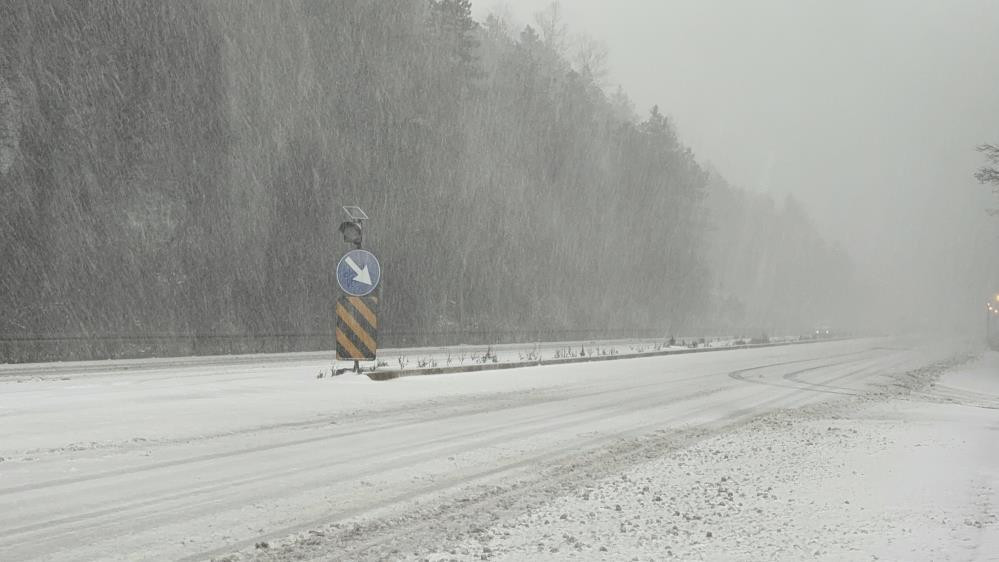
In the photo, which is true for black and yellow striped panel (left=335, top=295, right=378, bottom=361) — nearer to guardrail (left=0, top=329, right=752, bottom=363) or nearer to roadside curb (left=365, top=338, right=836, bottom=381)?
roadside curb (left=365, top=338, right=836, bottom=381)

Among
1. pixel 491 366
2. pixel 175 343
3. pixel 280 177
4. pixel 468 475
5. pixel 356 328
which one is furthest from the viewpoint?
pixel 280 177

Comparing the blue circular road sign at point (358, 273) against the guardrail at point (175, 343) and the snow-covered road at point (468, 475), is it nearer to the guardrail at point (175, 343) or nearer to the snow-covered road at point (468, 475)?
the snow-covered road at point (468, 475)

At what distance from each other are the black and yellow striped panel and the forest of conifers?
465 inches

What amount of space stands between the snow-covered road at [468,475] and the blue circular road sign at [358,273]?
7.97 ft

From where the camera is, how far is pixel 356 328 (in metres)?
17.3

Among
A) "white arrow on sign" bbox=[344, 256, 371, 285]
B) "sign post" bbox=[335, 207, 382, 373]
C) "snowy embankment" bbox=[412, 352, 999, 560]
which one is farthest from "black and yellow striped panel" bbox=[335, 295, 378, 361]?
"snowy embankment" bbox=[412, 352, 999, 560]

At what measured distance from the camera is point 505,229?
55.7 m

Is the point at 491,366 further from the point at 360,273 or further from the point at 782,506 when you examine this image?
the point at 782,506

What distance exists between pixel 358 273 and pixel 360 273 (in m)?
0.05

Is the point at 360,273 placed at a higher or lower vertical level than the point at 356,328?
higher

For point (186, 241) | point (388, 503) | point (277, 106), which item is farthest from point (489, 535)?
point (277, 106)

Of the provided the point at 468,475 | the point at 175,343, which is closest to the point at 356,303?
the point at 468,475

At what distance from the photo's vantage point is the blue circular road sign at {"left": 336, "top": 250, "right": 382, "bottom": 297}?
54.7 feet

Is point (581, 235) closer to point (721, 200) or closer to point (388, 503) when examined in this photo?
point (721, 200)
